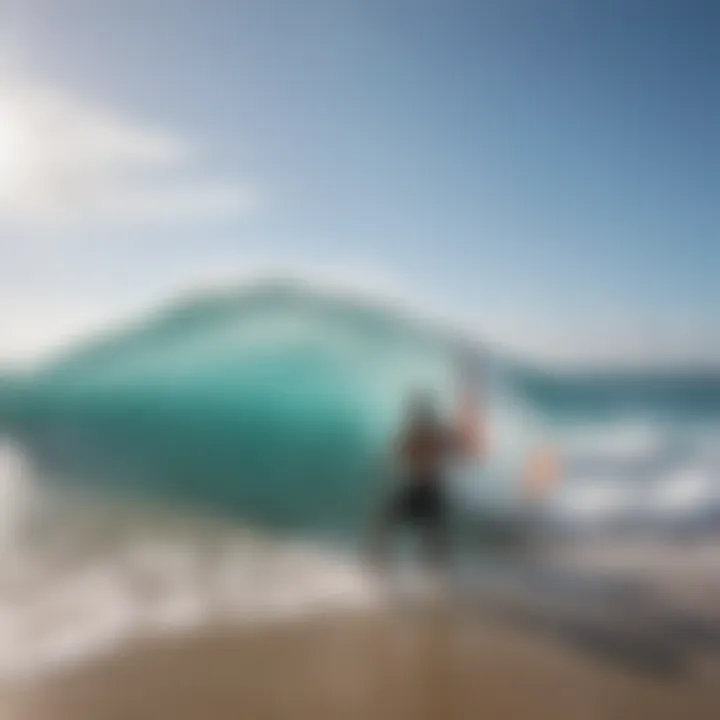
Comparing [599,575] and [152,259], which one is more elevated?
[152,259]

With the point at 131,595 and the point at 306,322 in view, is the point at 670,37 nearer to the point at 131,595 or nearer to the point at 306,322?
the point at 306,322

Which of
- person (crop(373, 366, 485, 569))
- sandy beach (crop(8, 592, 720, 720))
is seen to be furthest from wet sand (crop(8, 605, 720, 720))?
person (crop(373, 366, 485, 569))

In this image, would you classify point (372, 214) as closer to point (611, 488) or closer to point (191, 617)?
point (611, 488)

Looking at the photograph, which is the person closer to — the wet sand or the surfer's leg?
the surfer's leg

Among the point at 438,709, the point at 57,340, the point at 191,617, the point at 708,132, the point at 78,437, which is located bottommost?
the point at 438,709

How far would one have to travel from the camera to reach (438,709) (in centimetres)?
142

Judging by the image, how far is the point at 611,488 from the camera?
1.47 meters

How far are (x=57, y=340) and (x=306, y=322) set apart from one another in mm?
367

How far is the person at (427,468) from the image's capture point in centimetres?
144

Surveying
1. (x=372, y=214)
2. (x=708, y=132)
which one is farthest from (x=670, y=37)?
(x=372, y=214)

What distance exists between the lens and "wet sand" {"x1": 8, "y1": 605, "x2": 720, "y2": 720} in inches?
55.3

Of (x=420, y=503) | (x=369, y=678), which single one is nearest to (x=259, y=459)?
(x=420, y=503)

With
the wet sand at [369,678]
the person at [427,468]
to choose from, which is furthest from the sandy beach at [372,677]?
the person at [427,468]

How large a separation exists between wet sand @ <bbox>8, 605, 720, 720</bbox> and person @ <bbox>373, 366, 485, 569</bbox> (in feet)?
0.36
